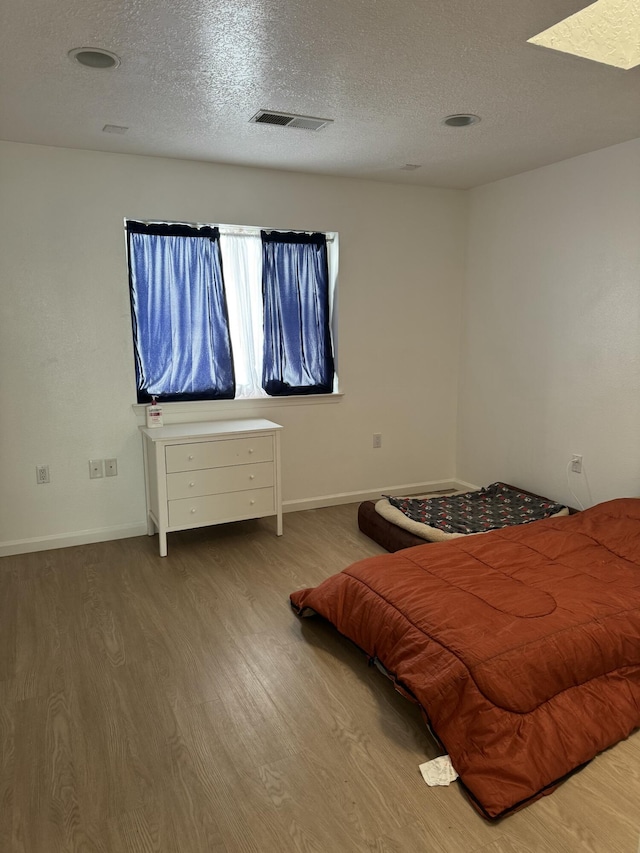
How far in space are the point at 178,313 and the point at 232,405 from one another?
2.38ft

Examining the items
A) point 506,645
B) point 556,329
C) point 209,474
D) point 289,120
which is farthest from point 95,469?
point 556,329

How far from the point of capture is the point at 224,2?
1.96m

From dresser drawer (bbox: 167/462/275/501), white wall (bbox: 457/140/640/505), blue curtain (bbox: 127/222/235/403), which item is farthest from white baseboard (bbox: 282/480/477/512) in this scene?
blue curtain (bbox: 127/222/235/403)

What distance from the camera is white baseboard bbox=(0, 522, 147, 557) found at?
372 cm

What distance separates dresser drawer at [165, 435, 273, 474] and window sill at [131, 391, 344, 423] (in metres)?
0.49

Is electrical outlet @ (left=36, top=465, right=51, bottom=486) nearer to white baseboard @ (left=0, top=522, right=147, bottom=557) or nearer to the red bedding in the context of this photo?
white baseboard @ (left=0, top=522, right=147, bottom=557)

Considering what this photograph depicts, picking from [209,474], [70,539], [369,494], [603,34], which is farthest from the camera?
[369,494]

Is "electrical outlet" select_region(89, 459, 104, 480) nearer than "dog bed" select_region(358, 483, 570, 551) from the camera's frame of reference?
No

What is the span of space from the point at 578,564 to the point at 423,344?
2.47 m

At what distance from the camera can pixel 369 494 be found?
15.9ft

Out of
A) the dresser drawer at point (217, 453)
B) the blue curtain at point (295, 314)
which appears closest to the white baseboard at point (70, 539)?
the dresser drawer at point (217, 453)

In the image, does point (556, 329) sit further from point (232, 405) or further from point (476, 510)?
point (232, 405)

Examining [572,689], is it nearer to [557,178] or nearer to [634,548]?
[634,548]

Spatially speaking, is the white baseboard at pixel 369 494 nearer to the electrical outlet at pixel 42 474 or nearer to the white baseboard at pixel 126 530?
the white baseboard at pixel 126 530
